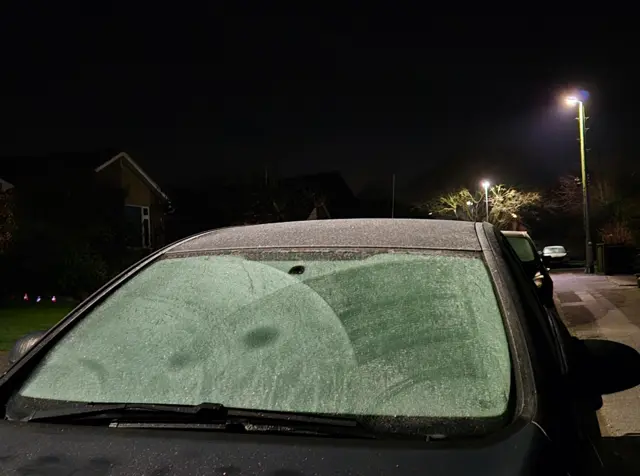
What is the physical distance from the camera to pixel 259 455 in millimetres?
1487

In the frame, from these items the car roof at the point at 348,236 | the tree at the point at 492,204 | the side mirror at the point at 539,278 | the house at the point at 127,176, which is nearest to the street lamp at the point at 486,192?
the tree at the point at 492,204

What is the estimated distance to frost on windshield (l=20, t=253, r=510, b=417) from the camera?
1.83 metres

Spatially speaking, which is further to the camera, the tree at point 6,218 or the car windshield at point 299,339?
the tree at point 6,218

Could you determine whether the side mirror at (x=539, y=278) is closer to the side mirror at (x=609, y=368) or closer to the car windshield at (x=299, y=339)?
the side mirror at (x=609, y=368)

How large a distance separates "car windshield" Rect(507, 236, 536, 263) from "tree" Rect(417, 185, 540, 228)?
37372mm

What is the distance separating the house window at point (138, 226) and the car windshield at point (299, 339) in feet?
70.5

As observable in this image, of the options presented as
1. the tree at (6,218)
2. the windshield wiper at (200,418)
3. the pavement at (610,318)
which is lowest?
the pavement at (610,318)

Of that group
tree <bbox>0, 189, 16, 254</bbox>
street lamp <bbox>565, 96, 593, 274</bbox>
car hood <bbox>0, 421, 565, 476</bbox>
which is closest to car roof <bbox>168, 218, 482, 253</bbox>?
car hood <bbox>0, 421, 565, 476</bbox>

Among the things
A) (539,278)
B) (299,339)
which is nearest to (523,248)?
(539,278)

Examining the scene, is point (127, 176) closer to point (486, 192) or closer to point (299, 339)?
point (486, 192)

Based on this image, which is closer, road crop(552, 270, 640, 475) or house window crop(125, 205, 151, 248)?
road crop(552, 270, 640, 475)

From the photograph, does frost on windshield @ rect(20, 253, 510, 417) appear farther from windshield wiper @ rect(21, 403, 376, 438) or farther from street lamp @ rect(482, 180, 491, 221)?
street lamp @ rect(482, 180, 491, 221)

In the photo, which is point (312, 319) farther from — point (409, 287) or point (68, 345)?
point (68, 345)

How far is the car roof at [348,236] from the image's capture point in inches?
92.4
